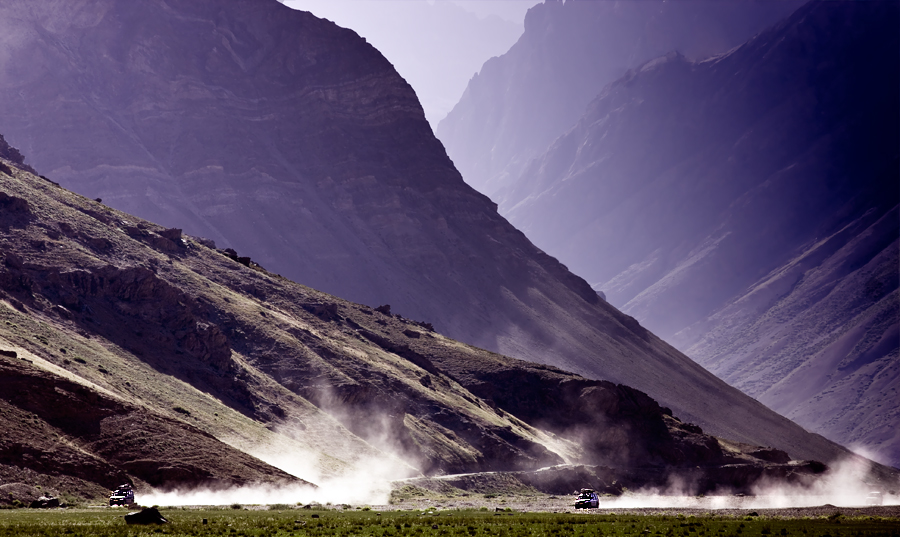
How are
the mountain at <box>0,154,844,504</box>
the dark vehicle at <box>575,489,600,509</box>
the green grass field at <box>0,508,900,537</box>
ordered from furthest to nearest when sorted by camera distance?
1. the dark vehicle at <box>575,489,600,509</box>
2. the mountain at <box>0,154,844,504</box>
3. the green grass field at <box>0,508,900,537</box>

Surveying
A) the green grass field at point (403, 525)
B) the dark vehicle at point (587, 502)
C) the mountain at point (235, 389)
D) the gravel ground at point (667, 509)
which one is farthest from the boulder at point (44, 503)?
the dark vehicle at point (587, 502)

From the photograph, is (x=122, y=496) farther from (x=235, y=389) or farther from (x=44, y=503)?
(x=235, y=389)

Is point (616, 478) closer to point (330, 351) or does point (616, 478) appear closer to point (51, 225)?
point (330, 351)

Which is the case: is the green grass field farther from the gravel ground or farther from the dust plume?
the dust plume

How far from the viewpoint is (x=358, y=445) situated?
93.3 meters

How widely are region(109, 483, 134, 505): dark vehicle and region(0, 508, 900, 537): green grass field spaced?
266 cm

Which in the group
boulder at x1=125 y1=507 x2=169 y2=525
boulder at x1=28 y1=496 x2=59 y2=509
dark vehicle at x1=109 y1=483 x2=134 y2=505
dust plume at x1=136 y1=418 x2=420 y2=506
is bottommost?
boulder at x1=125 y1=507 x2=169 y2=525

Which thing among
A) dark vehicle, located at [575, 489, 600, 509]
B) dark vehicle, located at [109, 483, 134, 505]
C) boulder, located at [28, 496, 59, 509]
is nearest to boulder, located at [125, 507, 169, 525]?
dark vehicle, located at [109, 483, 134, 505]

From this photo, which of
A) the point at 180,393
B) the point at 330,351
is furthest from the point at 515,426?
the point at 180,393

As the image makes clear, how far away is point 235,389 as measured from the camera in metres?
92.8

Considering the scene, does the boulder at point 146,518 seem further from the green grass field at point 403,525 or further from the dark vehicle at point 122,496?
the dark vehicle at point 122,496

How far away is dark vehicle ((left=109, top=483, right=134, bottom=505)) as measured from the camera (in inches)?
2058

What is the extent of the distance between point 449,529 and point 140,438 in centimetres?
2747

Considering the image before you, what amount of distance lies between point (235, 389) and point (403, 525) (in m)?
49.5
